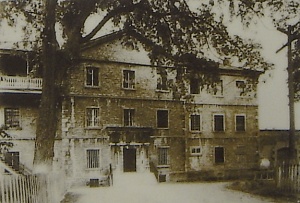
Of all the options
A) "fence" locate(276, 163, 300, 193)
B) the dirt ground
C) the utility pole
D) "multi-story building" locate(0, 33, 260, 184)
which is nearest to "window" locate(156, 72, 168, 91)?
"multi-story building" locate(0, 33, 260, 184)

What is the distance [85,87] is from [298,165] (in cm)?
124

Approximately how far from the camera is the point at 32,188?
6.80 feet

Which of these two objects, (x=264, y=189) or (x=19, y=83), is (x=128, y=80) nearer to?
(x=19, y=83)

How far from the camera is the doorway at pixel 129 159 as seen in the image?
83.4 inches

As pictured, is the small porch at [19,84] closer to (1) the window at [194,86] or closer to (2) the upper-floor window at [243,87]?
(1) the window at [194,86]

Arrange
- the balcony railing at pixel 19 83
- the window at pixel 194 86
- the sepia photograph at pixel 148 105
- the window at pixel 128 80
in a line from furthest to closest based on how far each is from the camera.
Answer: the window at pixel 194 86 → the window at pixel 128 80 → the sepia photograph at pixel 148 105 → the balcony railing at pixel 19 83

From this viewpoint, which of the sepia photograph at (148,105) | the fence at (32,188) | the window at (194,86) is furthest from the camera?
the window at (194,86)

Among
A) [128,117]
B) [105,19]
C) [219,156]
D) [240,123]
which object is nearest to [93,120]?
[128,117]

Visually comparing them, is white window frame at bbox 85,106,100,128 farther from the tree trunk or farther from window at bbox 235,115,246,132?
window at bbox 235,115,246,132

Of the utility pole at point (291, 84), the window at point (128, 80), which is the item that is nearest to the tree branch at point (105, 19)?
the window at point (128, 80)

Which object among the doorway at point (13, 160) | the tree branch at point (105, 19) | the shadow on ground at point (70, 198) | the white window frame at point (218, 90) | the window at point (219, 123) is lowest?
the shadow on ground at point (70, 198)

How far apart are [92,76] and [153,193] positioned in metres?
0.69

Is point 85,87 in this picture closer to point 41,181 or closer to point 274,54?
point 41,181

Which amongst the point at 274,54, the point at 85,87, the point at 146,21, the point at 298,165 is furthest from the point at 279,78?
the point at 85,87
